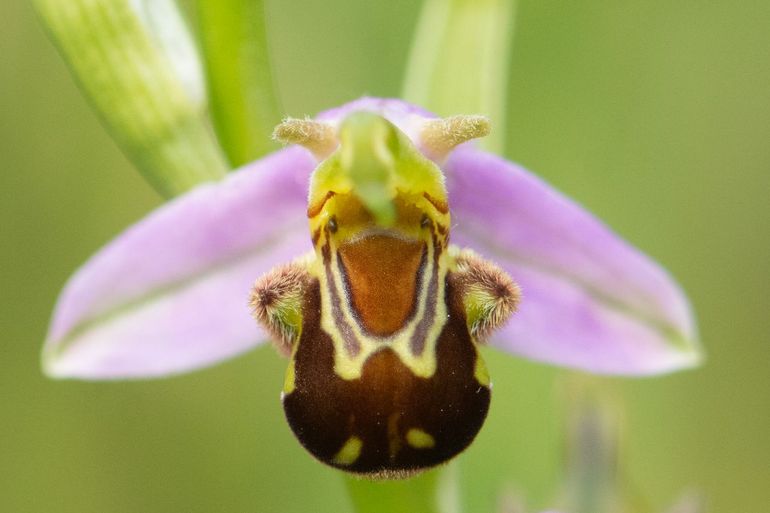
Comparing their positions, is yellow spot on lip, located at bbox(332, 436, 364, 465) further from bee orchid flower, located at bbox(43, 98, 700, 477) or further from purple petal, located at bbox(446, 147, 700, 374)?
purple petal, located at bbox(446, 147, 700, 374)

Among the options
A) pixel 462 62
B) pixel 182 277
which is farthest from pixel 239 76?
pixel 462 62

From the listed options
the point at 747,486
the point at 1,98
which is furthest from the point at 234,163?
the point at 747,486

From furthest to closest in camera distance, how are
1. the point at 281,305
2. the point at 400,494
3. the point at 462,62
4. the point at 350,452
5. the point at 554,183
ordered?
1. the point at 554,183
2. the point at 462,62
3. the point at 400,494
4. the point at 281,305
5. the point at 350,452

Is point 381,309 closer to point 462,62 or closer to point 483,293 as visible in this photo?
point 483,293

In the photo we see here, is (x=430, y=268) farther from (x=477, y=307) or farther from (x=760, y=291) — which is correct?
(x=760, y=291)

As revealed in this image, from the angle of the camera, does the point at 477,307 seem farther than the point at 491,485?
No

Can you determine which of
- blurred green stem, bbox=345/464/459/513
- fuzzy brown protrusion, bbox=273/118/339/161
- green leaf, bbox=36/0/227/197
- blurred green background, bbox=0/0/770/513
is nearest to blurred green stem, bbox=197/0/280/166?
green leaf, bbox=36/0/227/197

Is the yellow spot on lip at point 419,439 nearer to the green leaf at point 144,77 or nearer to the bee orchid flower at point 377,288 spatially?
the bee orchid flower at point 377,288
